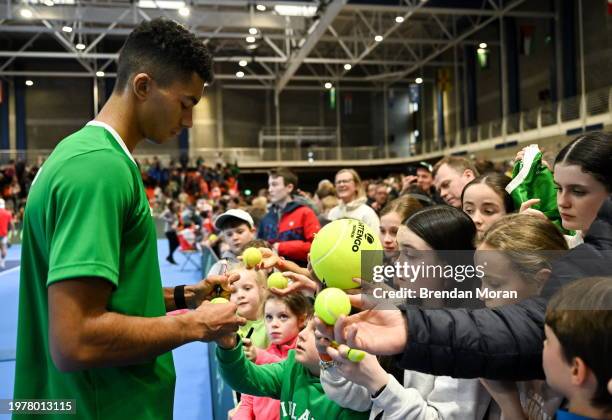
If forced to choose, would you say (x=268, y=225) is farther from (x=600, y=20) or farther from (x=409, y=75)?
(x=409, y=75)

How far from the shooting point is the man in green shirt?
4.42 feet

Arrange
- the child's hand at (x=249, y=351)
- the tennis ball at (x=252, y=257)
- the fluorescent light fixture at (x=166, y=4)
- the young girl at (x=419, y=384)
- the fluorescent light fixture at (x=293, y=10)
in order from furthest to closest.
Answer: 1. the fluorescent light fixture at (x=293, y=10)
2. the fluorescent light fixture at (x=166, y=4)
3. the child's hand at (x=249, y=351)
4. the tennis ball at (x=252, y=257)
5. the young girl at (x=419, y=384)

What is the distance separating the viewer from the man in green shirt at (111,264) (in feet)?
4.42

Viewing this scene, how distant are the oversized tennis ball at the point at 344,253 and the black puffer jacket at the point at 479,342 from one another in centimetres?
48

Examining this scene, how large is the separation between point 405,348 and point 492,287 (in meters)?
0.48

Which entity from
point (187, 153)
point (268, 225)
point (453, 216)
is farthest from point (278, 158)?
point (453, 216)

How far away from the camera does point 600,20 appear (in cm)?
1958

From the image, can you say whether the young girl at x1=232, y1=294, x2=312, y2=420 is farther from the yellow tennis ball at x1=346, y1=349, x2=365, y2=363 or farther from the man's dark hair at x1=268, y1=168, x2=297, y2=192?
the man's dark hair at x1=268, y1=168, x2=297, y2=192

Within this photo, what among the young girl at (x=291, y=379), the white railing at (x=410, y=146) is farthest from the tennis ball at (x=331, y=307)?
the white railing at (x=410, y=146)

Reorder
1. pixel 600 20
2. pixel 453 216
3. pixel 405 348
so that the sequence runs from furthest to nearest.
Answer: pixel 600 20 < pixel 453 216 < pixel 405 348

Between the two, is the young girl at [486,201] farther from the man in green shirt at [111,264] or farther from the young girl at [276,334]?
the man in green shirt at [111,264]

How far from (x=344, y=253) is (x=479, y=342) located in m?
0.70

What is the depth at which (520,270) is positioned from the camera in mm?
1610

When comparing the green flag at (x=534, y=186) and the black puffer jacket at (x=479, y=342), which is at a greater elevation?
the green flag at (x=534, y=186)
